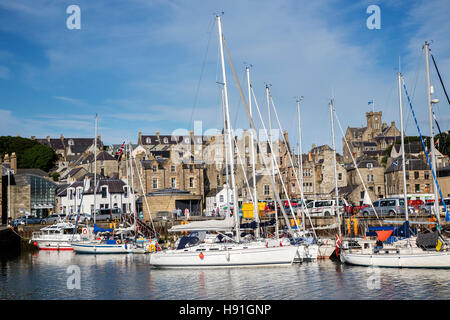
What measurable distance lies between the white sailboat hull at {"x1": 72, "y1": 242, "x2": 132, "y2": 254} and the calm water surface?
1060 cm

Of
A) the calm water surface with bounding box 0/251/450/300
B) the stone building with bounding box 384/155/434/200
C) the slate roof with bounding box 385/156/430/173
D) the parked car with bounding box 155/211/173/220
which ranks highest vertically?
the slate roof with bounding box 385/156/430/173

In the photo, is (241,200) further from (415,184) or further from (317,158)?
(415,184)

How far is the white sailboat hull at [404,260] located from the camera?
98.9ft

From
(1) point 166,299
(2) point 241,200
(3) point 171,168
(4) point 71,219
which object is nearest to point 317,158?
(2) point 241,200

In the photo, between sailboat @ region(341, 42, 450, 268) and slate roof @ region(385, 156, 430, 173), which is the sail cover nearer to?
sailboat @ region(341, 42, 450, 268)

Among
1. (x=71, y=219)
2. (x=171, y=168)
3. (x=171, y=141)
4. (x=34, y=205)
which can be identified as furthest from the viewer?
(x=171, y=141)

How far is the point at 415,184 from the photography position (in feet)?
246

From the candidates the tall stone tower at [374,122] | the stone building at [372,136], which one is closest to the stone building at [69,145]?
the stone building at [372,136]

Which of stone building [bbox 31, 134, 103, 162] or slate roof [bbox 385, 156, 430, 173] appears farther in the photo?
stone building [bbox 31, 134, 103, 162]

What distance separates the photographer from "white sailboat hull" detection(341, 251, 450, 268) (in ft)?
98.9

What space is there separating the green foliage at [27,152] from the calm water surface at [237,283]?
95448mm

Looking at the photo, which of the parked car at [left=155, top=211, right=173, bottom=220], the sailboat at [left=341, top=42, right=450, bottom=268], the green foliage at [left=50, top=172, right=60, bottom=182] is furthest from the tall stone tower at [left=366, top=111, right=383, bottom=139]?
the sailboat at [left=341, top=42, right=450, bottom=268]

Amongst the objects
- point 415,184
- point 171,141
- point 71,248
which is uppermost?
point 171,141
